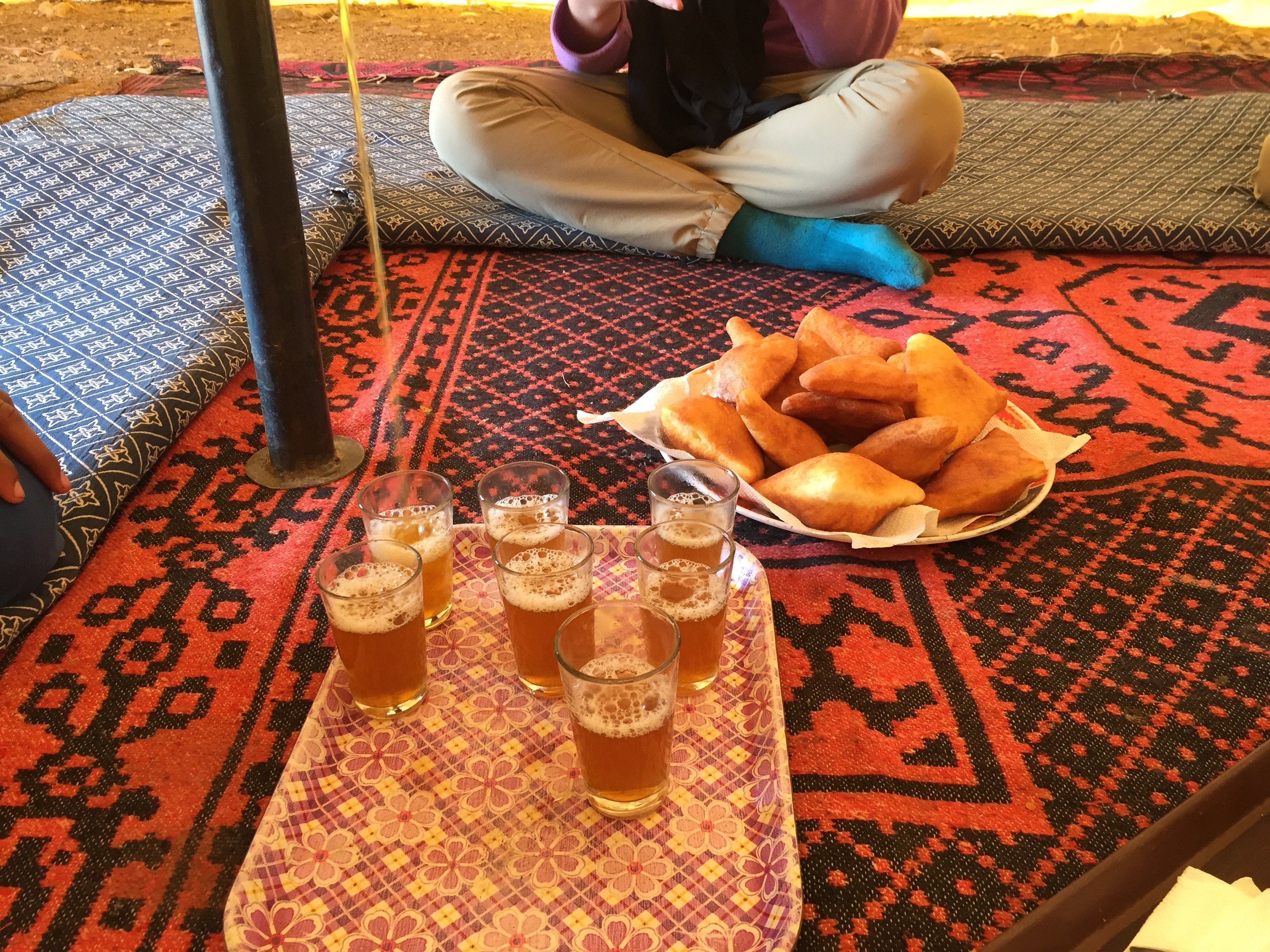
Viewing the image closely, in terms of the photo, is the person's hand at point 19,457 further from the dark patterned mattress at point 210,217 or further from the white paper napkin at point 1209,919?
the white paper napkin at point 1209,919

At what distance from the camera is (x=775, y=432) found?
3.47ft

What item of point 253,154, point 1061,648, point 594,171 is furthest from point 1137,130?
point 253,154

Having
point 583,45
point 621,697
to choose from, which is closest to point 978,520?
point 621,697

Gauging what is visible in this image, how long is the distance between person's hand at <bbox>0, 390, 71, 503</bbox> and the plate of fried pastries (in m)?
0.63

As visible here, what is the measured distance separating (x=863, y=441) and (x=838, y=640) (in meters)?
0.27

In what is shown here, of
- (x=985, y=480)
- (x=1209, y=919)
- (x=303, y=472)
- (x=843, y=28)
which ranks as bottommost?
(x=303, y=472)

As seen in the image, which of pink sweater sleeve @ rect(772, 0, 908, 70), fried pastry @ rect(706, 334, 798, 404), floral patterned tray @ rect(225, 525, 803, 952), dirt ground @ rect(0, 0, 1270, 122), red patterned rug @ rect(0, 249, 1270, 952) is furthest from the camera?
dirt ground @ rect(0, 0, 1270, 122)

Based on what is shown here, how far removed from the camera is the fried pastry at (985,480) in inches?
40.4

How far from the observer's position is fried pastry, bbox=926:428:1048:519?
3.36ft

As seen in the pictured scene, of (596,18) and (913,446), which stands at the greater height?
(596,18)

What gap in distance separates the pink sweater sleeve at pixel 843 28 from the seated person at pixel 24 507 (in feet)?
5.01

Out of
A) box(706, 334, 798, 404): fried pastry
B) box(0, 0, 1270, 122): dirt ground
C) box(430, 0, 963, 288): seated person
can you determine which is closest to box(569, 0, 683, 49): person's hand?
box(430, 0, 963, 288): seated person

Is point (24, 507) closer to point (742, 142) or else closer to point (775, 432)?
point (775, 432)

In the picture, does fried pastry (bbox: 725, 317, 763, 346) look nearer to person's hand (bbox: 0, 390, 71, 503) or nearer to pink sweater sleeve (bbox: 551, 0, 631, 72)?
person's hand (bbox: 0, 390, 71, 503)
